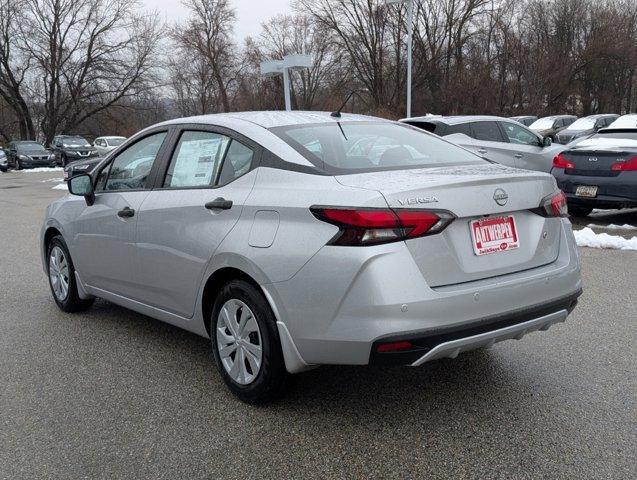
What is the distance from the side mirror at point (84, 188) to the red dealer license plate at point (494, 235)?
9.98 ft

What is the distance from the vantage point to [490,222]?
301cm

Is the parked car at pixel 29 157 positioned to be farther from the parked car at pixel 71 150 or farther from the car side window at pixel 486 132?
the car side window at pixel 486 132

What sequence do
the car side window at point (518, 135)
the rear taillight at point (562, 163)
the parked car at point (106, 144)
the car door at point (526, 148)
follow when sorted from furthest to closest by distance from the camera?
the parked car at point (106, 144) → the car side window at point (518, 135) → the car door at point (526, 148) → the rear taillight at point (562, 163)

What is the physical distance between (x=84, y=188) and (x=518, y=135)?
8.65 m

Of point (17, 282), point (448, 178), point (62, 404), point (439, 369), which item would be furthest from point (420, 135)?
point (17, 282)

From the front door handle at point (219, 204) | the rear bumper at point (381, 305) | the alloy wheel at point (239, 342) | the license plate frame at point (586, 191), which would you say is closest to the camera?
the rear bumper at point (381, 305)

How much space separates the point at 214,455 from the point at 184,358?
139 cm

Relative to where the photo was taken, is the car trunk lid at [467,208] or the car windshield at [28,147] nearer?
the car trunk lid at [467,208]

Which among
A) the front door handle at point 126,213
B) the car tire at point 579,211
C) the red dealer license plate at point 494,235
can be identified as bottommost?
the car tire at point 579,211

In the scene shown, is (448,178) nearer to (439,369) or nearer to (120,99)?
(439,369)

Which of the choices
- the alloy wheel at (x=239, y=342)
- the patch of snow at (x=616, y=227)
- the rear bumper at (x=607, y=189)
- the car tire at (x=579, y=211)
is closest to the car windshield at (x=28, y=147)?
the car tire at (x=579, y=211)

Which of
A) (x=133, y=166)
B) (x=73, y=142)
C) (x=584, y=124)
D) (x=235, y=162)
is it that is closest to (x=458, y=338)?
(x=235, y=162)

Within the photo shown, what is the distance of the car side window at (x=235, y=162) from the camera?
138 inches

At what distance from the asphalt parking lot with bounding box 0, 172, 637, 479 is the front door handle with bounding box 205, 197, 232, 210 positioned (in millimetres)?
1085
